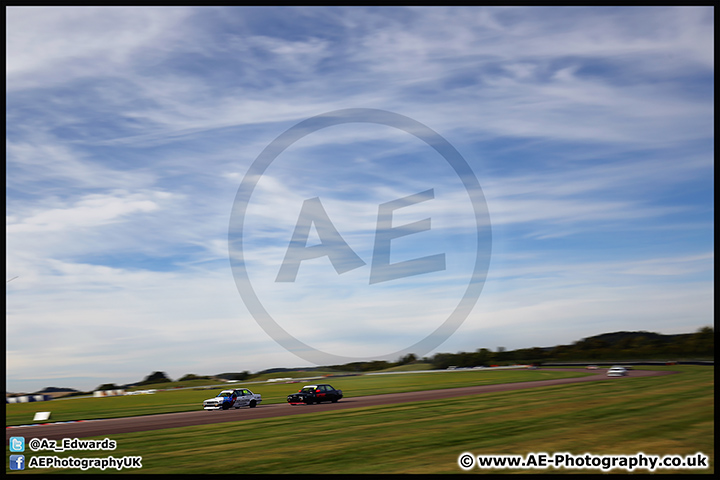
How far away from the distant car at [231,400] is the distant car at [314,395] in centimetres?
310

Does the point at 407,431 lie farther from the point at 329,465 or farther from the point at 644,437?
the point at 644,437

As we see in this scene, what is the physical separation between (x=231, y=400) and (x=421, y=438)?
1013 inches

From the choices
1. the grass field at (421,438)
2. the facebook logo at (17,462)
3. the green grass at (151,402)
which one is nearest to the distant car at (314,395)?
the green grass at (151,402)

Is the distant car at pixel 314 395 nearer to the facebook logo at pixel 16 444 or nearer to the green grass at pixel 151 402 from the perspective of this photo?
the green grass at pixel 151 402

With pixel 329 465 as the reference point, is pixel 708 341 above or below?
below

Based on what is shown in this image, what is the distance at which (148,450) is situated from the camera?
20656 mm

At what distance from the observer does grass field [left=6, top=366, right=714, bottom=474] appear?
17.1 m

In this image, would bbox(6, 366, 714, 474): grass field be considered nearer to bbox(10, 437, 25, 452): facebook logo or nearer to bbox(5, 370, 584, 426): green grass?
bbox(10, 437, 25, 452): facebook logo

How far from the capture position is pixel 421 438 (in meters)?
20.9

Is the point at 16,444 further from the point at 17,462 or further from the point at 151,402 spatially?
Answer: the point at 151,402

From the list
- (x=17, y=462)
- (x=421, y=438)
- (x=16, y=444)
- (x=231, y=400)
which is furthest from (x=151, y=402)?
(x=421, y=438)

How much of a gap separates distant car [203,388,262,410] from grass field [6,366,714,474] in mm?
13582
